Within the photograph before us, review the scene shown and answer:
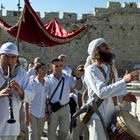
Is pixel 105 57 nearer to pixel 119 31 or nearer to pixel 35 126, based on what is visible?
pixel 35 126

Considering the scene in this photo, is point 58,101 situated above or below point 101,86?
below

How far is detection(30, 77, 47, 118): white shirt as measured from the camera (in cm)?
777

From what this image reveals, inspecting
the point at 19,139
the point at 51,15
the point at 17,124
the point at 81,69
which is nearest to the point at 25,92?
the point at 17,124

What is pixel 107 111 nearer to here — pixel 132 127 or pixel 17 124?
pixel 132 127

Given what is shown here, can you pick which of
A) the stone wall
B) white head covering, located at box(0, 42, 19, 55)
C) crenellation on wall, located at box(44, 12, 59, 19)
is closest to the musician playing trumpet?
white head covering, located at box(0, 42, 19, 55)

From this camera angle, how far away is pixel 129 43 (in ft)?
123

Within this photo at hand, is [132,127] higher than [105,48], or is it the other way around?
[105,48]

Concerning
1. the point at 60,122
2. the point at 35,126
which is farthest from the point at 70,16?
the point at 35,126

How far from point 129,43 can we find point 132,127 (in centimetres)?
3295

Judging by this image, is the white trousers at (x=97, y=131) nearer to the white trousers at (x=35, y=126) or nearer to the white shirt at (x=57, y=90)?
the white trousers at (x=35, y=126)

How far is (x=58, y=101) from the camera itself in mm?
7957

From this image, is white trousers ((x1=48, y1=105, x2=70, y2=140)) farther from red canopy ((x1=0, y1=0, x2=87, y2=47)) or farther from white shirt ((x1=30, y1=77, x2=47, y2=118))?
red canopy ((x1=0, y1=0, x2=87, y2=47))

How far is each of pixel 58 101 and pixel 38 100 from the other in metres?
0.33

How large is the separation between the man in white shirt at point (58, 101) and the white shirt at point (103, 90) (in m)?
2.89
